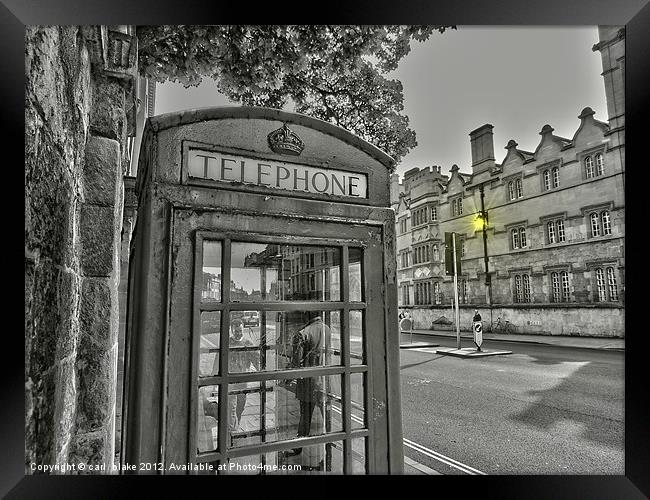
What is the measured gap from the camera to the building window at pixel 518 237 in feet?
66.9

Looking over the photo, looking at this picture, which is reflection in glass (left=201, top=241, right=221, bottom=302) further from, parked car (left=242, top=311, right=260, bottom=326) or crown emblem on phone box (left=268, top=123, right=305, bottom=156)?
crown emblem on phone box (left=268, top=123, right=305, bottom=156)

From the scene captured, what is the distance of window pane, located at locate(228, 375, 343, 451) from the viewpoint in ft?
5.64

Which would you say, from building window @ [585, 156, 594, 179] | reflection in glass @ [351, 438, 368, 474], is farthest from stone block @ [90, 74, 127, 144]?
building window @ [585, 156, 594, 179]

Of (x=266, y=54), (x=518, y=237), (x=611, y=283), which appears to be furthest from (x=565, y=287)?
(x=266, y=54)

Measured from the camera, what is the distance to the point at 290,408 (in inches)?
68.6

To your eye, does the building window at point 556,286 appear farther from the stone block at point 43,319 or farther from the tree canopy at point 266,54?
the stone block at point 43,319

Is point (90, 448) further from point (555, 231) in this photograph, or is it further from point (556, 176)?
point (556, 176)

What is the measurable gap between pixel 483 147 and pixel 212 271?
23.9 meters

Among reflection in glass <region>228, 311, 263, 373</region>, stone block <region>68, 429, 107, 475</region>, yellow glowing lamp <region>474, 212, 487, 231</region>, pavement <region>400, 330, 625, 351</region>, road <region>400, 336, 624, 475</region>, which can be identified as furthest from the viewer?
yellow glowing lamp <region>474, 212, 487, 231</region>

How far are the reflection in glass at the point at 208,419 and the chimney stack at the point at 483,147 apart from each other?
77.7 feet

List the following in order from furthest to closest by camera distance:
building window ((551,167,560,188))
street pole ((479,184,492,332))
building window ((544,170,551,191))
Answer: street pole ((479,184,492,332)) → building window ((544,170,551,191)) → building window ((551,167,560,188))

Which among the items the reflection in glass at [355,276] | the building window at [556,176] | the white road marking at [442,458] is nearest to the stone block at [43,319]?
the reflection in glass at [355,276]
